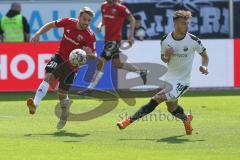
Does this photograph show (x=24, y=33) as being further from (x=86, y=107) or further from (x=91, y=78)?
(x=86, y=107)

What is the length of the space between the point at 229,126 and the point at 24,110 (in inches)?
179

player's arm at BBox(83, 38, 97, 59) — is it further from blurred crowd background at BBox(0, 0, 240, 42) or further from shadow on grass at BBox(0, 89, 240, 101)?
blurred crowd background at BBox(0, 0, 240, 42)

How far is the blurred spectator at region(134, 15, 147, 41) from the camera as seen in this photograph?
24062 mm

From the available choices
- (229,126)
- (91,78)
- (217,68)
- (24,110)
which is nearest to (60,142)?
(229,126)

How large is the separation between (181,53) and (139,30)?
463 inches

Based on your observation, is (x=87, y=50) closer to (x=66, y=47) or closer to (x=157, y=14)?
(x=66, y=47)

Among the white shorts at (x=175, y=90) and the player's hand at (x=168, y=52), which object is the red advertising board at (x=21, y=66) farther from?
the player's hand at (x=168, y=52)

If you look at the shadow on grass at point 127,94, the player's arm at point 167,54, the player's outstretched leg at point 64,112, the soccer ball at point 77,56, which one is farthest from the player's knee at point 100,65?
the player's arm at point 167,54

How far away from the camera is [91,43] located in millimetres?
13852

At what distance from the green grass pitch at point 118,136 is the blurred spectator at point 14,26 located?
4.88m

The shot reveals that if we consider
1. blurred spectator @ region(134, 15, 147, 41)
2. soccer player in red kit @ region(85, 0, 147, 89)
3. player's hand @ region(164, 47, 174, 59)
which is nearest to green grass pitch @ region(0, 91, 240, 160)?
player's hand @ region(164, 47, 174, 59)

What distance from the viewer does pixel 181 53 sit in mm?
12602

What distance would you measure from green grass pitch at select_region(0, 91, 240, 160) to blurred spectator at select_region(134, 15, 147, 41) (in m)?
7.01

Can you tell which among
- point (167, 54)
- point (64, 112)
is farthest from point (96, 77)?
point (167, 54)
